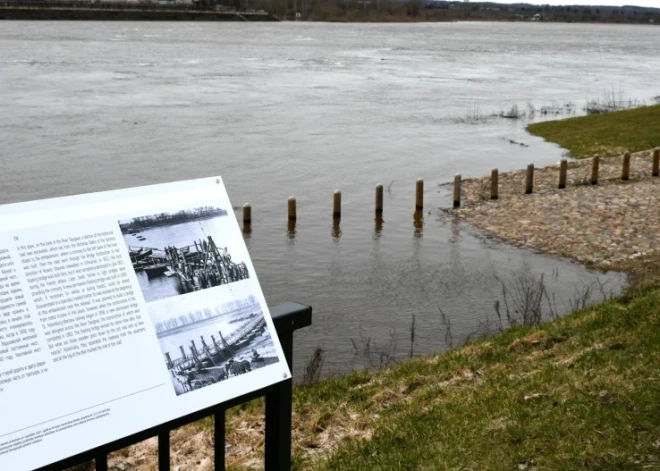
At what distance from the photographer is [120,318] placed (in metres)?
3.95

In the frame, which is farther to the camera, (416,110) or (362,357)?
(416,110)

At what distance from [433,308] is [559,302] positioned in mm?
2657

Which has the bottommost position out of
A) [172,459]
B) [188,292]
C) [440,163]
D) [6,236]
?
[440,163]

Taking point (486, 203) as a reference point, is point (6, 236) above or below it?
above

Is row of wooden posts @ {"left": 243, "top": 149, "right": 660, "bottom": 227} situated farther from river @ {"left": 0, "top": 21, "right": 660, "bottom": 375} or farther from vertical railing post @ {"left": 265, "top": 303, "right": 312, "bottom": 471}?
vertical railing post @ {"left": 265, "top": 303, "right": 312, "bottom": 471}

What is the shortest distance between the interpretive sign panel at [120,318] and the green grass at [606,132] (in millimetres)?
33912

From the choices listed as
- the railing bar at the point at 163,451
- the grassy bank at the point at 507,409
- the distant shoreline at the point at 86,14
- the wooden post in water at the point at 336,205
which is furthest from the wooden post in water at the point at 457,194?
the distant shoreline at the point at 86,14

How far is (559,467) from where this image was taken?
6258 mm

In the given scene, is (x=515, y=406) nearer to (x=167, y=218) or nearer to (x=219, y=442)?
(x=219, y=442)

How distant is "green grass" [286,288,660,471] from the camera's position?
6609mm

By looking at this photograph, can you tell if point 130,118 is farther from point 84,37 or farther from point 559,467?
point 84,37

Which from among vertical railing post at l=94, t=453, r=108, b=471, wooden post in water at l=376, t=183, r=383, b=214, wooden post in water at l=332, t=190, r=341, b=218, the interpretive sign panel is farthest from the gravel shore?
vertical railing post at l=94, t=453, r=108, b=471

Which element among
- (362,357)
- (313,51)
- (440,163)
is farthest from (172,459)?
(313,51)

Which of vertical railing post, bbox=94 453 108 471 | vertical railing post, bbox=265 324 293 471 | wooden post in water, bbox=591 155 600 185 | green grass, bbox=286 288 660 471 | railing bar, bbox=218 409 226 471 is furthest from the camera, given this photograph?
wooden post in water, bbox=591 155 600 185
